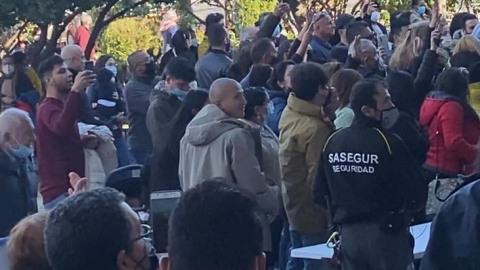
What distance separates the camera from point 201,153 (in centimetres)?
696

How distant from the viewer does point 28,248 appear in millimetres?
3639

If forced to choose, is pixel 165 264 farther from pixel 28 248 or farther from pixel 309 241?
pixel 309 241

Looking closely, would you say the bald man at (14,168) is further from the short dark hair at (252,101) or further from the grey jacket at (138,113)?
the grey jacket at (138,113)

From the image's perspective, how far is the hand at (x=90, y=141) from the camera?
8383mm

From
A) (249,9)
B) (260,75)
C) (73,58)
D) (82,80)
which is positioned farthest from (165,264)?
(249,9)

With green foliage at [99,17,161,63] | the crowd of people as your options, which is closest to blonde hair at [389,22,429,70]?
the crowd of people

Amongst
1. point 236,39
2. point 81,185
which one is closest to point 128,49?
point 236,39

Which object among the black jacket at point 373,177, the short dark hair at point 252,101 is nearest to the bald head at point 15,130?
the short dark hair at point 252,101

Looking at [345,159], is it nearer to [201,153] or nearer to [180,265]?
[201,153]

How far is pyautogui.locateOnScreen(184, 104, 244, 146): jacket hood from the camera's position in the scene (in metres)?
6.87

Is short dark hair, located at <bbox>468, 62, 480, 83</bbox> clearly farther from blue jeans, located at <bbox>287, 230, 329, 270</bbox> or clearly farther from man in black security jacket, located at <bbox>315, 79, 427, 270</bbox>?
man in black security jacket, located at <bbox>315, 79, 427, 270</bbox>

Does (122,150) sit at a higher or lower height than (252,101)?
lower

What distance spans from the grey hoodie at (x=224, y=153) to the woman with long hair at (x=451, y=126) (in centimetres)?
166

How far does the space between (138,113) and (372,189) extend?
4.50 meters
